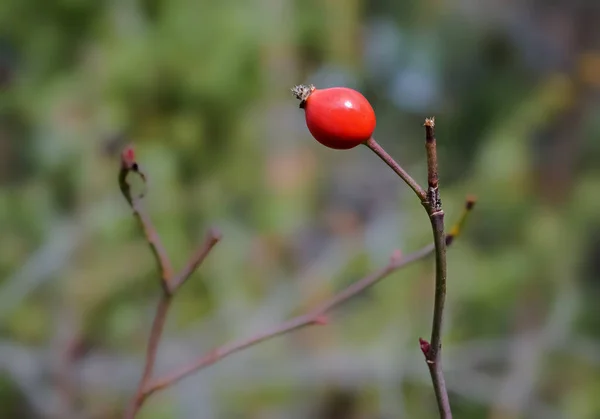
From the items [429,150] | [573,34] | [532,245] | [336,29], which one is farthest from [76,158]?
[573,34]

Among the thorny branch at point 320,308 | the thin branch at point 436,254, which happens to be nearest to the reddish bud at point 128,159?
the thorny branch at point 320,308

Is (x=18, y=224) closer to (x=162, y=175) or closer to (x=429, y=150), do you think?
A: (x=162, y=175)

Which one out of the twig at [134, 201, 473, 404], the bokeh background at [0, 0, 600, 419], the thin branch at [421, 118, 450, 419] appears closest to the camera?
the thin branch at [421, 118, 450, 419]

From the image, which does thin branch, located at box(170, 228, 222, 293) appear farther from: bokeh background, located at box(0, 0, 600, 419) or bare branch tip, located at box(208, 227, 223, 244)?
bokeh background, located at box(0, 0, 600, 419)

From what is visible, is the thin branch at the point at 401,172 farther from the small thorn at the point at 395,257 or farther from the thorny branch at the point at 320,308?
the small thorn at the point at 395,257

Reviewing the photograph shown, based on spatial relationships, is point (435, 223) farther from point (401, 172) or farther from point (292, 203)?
point (292, 203)

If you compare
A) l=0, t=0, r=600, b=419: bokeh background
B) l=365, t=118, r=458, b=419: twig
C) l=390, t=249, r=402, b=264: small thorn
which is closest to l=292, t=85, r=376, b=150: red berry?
l=365, t=118, r=458, b=419: twig

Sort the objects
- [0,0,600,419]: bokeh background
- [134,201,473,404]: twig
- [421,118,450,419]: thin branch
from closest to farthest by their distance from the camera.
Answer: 1. [421,118,450,419]: thin branch
2. [134,201,473,404]: twig
3. [0,0,600,419]: bokeh background
